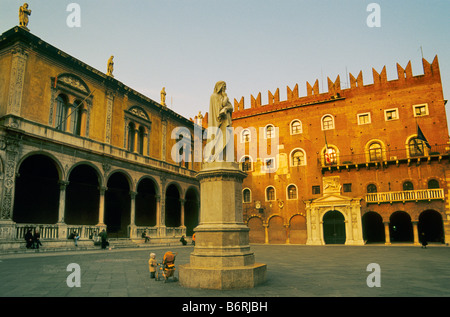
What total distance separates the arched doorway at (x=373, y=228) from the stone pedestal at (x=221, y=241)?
25.0 meters

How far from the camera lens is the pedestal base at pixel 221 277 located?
6488 millimetres

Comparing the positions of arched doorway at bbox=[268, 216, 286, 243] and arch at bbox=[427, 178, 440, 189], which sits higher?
arch at bbox=[427, 178, 440, 189]

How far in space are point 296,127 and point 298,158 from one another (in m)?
3.07

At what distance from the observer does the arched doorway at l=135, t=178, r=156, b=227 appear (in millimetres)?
Result: 27828

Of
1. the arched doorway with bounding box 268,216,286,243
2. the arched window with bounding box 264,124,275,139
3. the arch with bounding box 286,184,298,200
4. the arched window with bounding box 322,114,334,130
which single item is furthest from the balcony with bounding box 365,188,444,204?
the arched window with bounding box 264,124,275,139

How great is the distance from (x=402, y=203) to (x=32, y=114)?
26509 mm

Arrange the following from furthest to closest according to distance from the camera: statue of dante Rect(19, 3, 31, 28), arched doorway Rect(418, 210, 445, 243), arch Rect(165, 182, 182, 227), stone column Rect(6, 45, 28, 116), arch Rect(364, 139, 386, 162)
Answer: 1. arch Rect(165, 182, 182, 227)
2. arch Rect(364, 139, 386, 162)
3. arched doorway Rect(418, 210, 445, 243)
4. statue of dante Rect(19, 3, 31, 28)
5. stone column Rect(6, 45, 28, 116)

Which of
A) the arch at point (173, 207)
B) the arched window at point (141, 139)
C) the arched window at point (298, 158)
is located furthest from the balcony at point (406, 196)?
the arched window at point (141, 139)

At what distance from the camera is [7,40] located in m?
17.6

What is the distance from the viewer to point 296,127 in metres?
31.3

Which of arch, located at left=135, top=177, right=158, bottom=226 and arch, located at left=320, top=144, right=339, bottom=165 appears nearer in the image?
arch, located at left=135, top=177, right=158, bottom=226

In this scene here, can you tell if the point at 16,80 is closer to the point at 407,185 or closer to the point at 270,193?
the point at 270,193

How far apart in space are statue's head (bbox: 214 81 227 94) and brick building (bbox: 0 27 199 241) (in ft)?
41.3

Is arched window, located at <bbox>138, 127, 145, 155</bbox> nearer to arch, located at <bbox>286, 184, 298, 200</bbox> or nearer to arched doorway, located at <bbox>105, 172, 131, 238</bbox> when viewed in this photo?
arched doorway, located at <bbox>105, 172, 131, 238</bbox>
